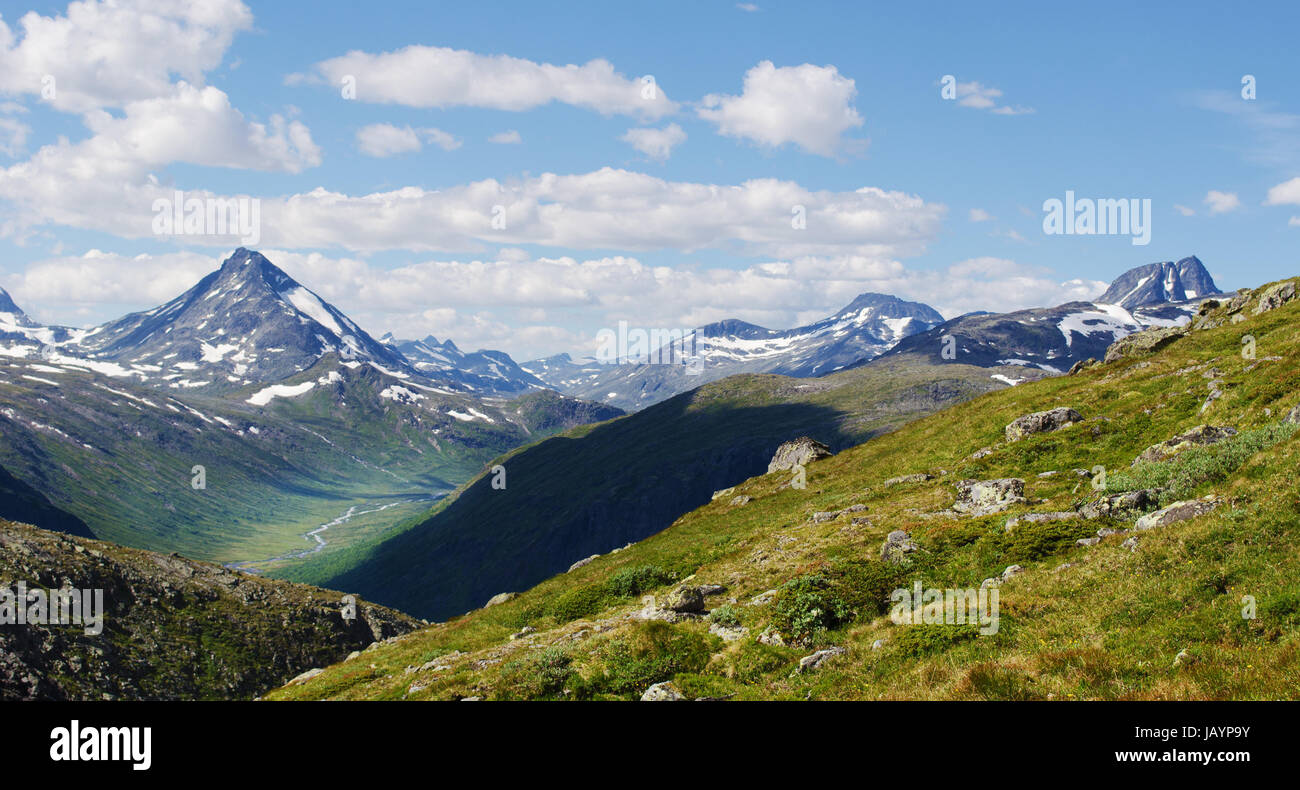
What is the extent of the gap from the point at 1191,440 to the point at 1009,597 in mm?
15215

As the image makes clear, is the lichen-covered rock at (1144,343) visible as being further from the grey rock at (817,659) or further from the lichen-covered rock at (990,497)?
the grey rock at (817,659)

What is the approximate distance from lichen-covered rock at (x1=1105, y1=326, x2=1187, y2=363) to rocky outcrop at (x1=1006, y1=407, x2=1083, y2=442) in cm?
2343

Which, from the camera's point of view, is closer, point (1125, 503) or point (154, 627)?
point (1125, 503)

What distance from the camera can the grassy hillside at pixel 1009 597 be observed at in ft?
44.2

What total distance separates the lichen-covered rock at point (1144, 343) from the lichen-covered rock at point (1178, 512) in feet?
153

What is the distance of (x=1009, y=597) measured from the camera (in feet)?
60.1

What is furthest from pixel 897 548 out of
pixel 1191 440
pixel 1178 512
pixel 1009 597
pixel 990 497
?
pixel 1191 440

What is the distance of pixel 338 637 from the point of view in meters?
108

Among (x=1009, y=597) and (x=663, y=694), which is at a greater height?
(x=1009, y=597)

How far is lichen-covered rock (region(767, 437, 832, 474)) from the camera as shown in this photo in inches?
3034

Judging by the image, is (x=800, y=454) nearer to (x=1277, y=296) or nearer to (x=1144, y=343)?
(x=1144, y=343)

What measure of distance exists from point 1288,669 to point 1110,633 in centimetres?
338
